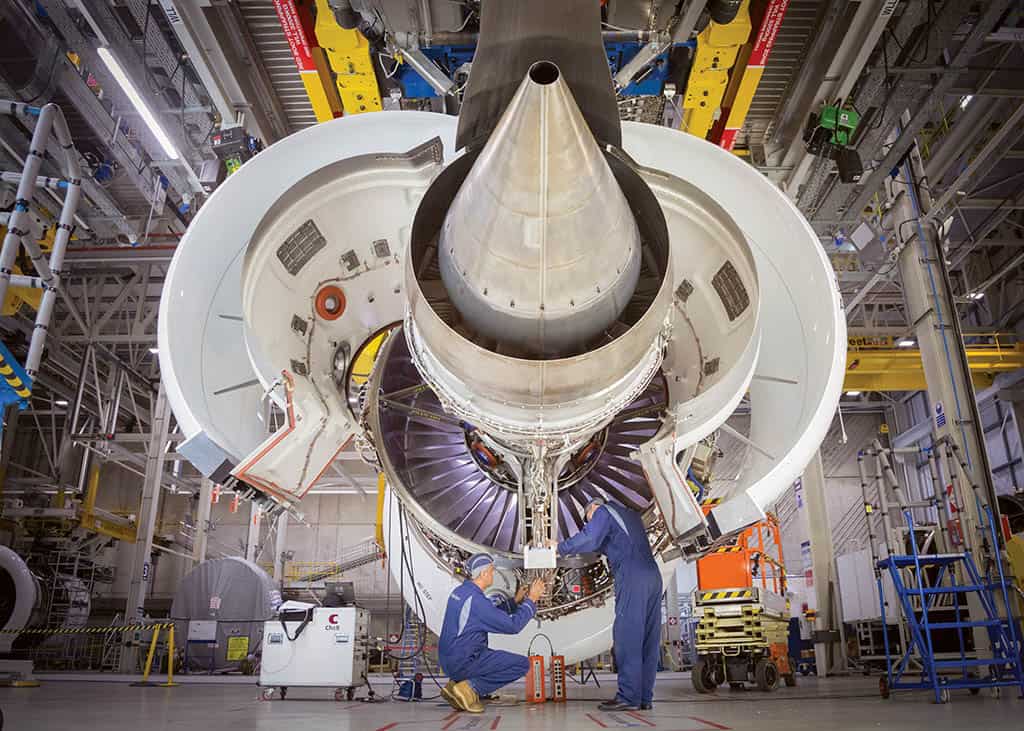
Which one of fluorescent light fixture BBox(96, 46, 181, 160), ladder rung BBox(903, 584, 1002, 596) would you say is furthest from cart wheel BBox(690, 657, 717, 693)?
fluorescent light fixture BBox(96, 46, 181, 160)

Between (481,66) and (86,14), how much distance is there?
7.83 metres

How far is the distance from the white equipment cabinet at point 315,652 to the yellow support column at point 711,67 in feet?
18.1

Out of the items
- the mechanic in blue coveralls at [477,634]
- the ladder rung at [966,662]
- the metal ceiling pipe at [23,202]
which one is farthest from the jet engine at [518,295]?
the ladder rung at [966,662]

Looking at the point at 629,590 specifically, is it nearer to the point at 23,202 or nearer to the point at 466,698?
the point at 466,698

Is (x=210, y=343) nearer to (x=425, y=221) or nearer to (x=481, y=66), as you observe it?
(x=425, y=221)

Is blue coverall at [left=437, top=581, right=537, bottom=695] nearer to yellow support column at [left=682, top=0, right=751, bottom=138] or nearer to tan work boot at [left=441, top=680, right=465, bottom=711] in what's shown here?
tan work boot at [left=441, top=680, right=465, bottom=711]

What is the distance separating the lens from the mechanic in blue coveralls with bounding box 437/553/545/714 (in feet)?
14.7

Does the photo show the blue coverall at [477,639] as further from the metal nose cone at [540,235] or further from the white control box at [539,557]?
the metal nose cone at [540,235]

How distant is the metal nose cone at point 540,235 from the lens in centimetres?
202

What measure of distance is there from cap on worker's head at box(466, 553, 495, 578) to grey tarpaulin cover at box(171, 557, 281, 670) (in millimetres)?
13904

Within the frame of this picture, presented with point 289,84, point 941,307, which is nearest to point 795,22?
point 941,307

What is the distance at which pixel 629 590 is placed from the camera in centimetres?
448

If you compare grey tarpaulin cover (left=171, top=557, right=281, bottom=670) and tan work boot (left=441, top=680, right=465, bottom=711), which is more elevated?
grey tarpaulin cover (left=171, top=557, right=281, bottom=670)

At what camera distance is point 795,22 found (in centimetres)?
736
